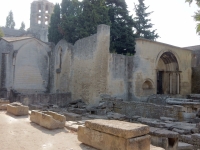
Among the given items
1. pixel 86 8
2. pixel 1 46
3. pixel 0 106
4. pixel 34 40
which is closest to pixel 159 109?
pixel 0 106

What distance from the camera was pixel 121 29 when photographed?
2228 centimetres

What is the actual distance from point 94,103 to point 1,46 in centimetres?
1156

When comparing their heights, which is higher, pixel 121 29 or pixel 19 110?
pixel 121 29

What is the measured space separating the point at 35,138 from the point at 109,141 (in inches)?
85.5

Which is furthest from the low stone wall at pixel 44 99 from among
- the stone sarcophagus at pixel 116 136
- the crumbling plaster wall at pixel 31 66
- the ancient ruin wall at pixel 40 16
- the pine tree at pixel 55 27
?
the ancient ruin wall at pixel 40 16

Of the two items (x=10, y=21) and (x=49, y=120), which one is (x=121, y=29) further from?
(x=10, y=21)

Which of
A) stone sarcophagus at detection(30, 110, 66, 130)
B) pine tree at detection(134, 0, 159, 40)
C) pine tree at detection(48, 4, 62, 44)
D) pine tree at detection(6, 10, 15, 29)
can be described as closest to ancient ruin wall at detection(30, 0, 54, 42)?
pine tree at detection(6, 10, 15, 29)

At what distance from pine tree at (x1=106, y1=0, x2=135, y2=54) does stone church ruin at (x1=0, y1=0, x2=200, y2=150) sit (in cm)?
401

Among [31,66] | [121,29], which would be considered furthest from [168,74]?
[31,66]

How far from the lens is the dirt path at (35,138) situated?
4.43m

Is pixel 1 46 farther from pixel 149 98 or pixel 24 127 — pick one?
pixel 24 127

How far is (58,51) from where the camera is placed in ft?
68.3

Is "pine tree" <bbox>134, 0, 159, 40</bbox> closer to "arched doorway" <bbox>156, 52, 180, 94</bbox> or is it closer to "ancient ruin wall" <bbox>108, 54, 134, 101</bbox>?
"arched doorway" <bbox>156, 52, 180, 94</bbox>

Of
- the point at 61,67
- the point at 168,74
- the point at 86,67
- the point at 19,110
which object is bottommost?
the point at 19,110
